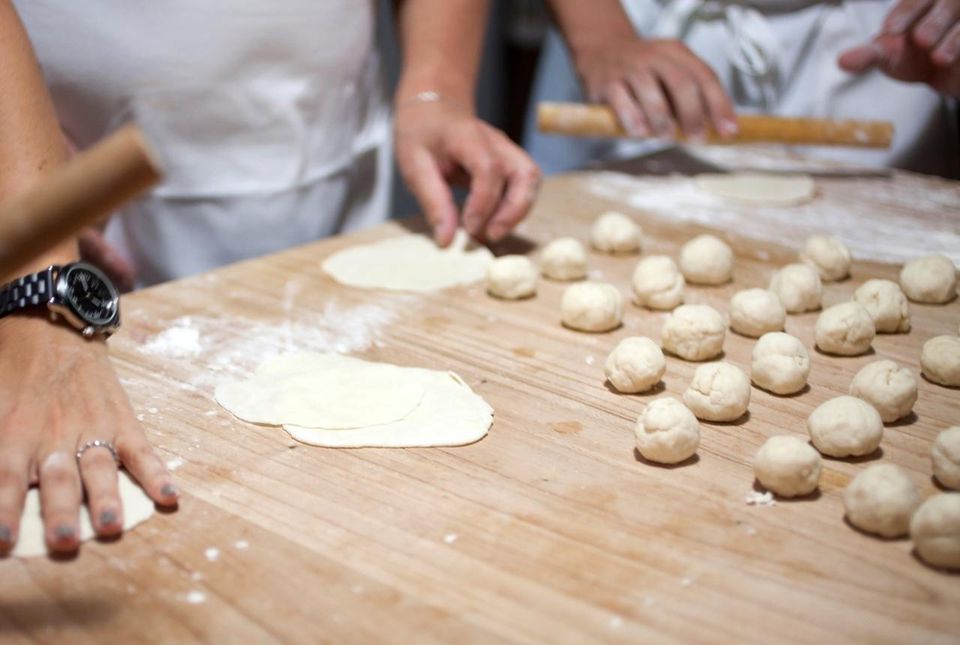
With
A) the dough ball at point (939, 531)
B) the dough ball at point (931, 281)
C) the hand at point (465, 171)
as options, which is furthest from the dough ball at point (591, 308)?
the dough ball at point (939, 531)

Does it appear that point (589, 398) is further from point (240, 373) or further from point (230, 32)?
point (230, 32)

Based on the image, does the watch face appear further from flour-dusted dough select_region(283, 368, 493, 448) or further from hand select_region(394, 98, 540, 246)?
hand select_region(394, 98, 540, 246)

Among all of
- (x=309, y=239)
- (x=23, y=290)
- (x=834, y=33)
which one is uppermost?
(x=834, y=33)

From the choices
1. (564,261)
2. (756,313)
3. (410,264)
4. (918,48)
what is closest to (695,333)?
(756,313)

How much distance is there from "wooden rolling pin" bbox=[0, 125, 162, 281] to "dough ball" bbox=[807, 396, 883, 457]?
86 cm

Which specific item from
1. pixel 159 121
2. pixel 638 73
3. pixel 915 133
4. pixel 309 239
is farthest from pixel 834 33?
pixel 159 121

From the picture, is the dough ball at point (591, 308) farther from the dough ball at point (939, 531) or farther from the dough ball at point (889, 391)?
the dough ball at point (939, 531)

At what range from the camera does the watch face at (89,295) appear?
1276 mm

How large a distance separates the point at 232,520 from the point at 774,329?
0.94 meters

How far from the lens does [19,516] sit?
3.28 ft

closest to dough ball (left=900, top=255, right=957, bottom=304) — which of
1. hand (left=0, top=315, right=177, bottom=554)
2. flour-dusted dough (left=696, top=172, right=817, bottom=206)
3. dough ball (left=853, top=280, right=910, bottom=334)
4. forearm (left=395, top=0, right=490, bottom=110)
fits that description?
dough ball (left=853, top=280, right=910, bottom=334)

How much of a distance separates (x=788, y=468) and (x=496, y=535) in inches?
13.6

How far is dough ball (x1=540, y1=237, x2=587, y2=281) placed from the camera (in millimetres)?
1781

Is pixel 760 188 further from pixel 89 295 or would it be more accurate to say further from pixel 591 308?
pixel 89 295
